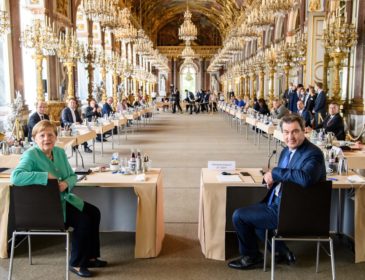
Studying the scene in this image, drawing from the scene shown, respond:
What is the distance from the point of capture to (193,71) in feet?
162

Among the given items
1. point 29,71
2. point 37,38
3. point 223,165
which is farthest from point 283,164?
point 29,71

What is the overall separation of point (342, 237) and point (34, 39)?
8490 millimetres

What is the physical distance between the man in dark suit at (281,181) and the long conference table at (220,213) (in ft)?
0.70

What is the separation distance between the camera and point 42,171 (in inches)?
144

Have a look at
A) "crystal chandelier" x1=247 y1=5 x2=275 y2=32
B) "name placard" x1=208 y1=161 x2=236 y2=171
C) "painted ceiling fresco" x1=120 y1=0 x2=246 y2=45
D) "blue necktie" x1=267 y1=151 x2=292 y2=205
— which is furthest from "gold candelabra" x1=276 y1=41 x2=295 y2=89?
"painted ceiling fresco" x1=120 y1=0 x2=246 y2=45

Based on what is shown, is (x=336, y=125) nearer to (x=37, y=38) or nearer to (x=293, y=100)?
(x=293, y=100)

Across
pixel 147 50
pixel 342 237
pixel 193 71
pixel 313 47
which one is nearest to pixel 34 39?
pixel 313 47

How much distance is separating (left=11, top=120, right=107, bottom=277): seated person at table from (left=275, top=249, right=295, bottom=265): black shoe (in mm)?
1636

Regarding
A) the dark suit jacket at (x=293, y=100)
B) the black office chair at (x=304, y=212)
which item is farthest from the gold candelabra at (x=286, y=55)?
the black office chair at (x=304, y=212)

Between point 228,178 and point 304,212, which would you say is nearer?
point 304,212

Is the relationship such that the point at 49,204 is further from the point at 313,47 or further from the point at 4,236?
the point at 313,47

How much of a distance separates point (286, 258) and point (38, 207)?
228 centimetres

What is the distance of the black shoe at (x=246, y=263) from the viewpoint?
3.90m

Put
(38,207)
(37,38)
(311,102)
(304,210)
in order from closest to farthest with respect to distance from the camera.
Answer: (304,210) < (38,207) < (37,38) < (311,102)
